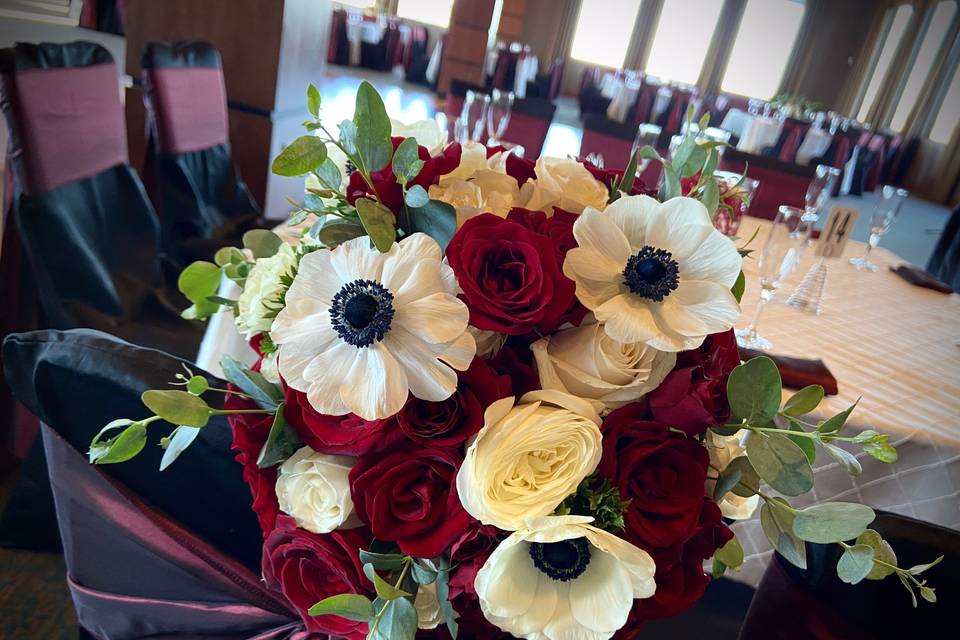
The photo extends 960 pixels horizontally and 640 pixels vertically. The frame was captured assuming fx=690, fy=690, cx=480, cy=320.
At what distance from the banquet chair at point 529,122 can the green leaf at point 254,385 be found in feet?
10.3

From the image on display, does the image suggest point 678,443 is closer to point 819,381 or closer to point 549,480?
point 549,480

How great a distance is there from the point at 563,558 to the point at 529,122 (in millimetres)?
3295

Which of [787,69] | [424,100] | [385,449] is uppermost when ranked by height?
[787,69]

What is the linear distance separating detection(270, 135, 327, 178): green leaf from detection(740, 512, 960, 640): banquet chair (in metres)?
0.64

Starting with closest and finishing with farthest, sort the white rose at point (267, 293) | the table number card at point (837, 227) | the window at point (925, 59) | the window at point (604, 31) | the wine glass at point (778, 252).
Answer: the white rose at point (267, 293), the wine glass at point (778, 252), the table number card at point (837, 227), the window at point (925, 59), the window at point (604, 31)

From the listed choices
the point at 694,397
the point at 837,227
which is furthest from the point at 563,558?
the point at 837,227

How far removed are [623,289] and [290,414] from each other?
25cm

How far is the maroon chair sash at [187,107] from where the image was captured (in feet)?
7.17

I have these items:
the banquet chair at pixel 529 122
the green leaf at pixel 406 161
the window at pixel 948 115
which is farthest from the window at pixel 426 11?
the green leaf at pixel 406 161

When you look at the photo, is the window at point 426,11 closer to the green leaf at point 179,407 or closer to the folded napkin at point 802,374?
the folded napkin at point 802,374

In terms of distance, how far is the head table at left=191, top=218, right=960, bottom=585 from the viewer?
4.33 ft

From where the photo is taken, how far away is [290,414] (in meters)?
0.49

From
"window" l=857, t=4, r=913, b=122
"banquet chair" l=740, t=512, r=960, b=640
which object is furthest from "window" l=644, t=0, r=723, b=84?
"banquet chair" l=740, t=512, r=960, b=640

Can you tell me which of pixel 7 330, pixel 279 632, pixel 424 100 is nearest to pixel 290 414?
pixel 279 632
